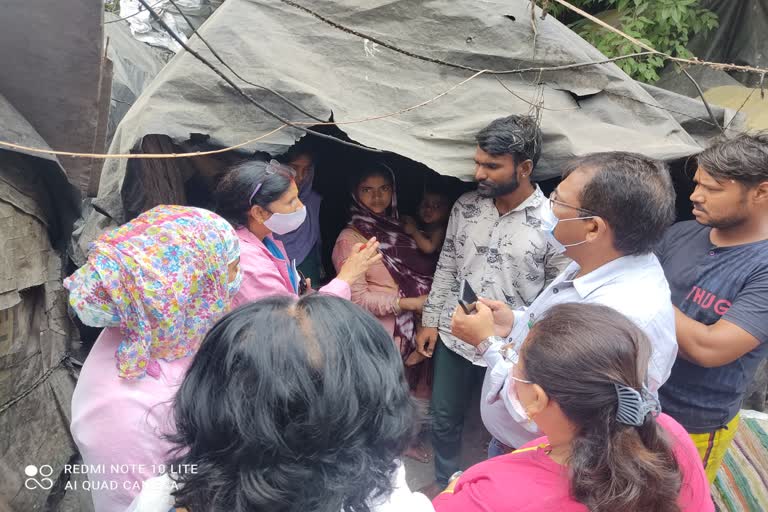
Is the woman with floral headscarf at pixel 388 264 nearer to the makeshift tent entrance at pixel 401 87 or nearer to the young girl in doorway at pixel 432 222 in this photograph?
the young girl in doorway at pixel 432 222

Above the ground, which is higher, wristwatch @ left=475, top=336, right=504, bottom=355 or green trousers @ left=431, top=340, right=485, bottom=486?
wristwatch @ left=475, top=336, right=504, bottom=355

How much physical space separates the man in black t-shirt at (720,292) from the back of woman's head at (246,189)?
1782mm

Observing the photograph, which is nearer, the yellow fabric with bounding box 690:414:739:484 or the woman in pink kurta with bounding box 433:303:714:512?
the woman in pink kurta with bounding box 433:303:714:512

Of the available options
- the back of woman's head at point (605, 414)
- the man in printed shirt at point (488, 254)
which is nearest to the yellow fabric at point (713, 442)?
the man in printed shirt at point (488, 254)

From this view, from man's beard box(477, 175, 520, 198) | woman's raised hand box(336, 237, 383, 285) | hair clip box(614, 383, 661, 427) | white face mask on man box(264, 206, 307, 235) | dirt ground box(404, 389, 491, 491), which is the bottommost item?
dirt ground box(404, 389, 491, 491)

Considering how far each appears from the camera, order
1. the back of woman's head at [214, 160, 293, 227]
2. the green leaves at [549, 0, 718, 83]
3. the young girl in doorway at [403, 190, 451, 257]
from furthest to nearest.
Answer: the green leaves at [549, 0, 718, 83] < the young girl in doorway at [403, 190, 451, 257] < the back of woman's head at [214, 160, 293, 227]

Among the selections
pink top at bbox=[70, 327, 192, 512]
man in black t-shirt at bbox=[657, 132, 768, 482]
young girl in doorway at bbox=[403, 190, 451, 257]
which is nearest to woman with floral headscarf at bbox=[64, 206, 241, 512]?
pink top at bbox=[70, 327, 192, 512]

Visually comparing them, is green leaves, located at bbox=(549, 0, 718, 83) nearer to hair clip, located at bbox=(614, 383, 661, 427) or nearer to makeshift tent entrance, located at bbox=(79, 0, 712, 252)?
makeshift tent entrance, located at bbox=(79, 0, 712, 252)

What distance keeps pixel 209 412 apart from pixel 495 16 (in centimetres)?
269

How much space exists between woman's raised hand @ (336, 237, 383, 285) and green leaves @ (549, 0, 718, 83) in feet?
10.4

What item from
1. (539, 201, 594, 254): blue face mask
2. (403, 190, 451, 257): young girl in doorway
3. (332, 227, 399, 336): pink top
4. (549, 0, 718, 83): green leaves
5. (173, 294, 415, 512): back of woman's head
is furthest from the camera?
(549, 0, 718, 83): green leaves

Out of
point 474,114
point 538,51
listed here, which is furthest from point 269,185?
point 538,51

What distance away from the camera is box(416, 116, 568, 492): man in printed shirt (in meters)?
2.46

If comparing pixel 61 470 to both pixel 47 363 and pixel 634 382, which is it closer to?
pixel 47 363
